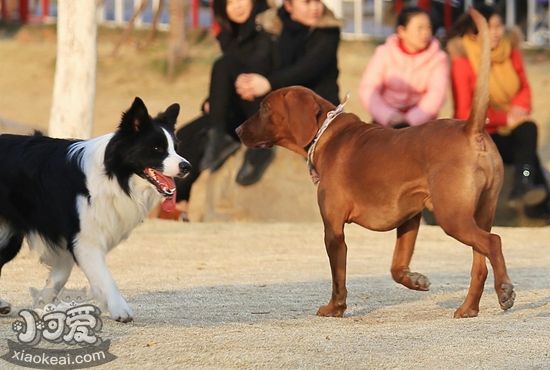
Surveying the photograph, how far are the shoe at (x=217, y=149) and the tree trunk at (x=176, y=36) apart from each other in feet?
23.8

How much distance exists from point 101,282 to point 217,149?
563 centimetres

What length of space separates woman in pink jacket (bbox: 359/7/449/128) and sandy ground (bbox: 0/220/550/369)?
3.45 feet

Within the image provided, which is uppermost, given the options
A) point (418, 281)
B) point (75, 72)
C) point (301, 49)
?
point (301, 49)

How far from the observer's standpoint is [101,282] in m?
7.49

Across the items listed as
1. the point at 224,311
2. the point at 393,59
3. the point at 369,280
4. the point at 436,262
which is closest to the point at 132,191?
the point at 224,311

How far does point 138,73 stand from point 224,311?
13.0 meters

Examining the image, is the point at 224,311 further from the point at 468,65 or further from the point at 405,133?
→ the point at 468,65

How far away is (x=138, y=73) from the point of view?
68.3 ft

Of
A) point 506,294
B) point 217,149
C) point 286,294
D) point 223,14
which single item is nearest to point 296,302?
point 286,294

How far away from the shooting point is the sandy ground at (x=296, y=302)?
21.7 feet

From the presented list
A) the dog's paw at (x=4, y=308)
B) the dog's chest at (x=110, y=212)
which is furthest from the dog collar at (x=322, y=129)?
the dog's paw at (x=4, y=308)

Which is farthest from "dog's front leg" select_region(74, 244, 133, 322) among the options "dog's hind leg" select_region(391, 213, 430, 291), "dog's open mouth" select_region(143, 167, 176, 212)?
"dog's hind leg" select_region(391, 213, 430, 291)

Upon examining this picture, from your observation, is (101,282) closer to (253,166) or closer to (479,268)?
(479,268)

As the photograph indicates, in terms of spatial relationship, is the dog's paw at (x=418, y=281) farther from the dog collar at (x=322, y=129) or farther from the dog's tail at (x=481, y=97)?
the dog's tail at (x=481, y=97)
